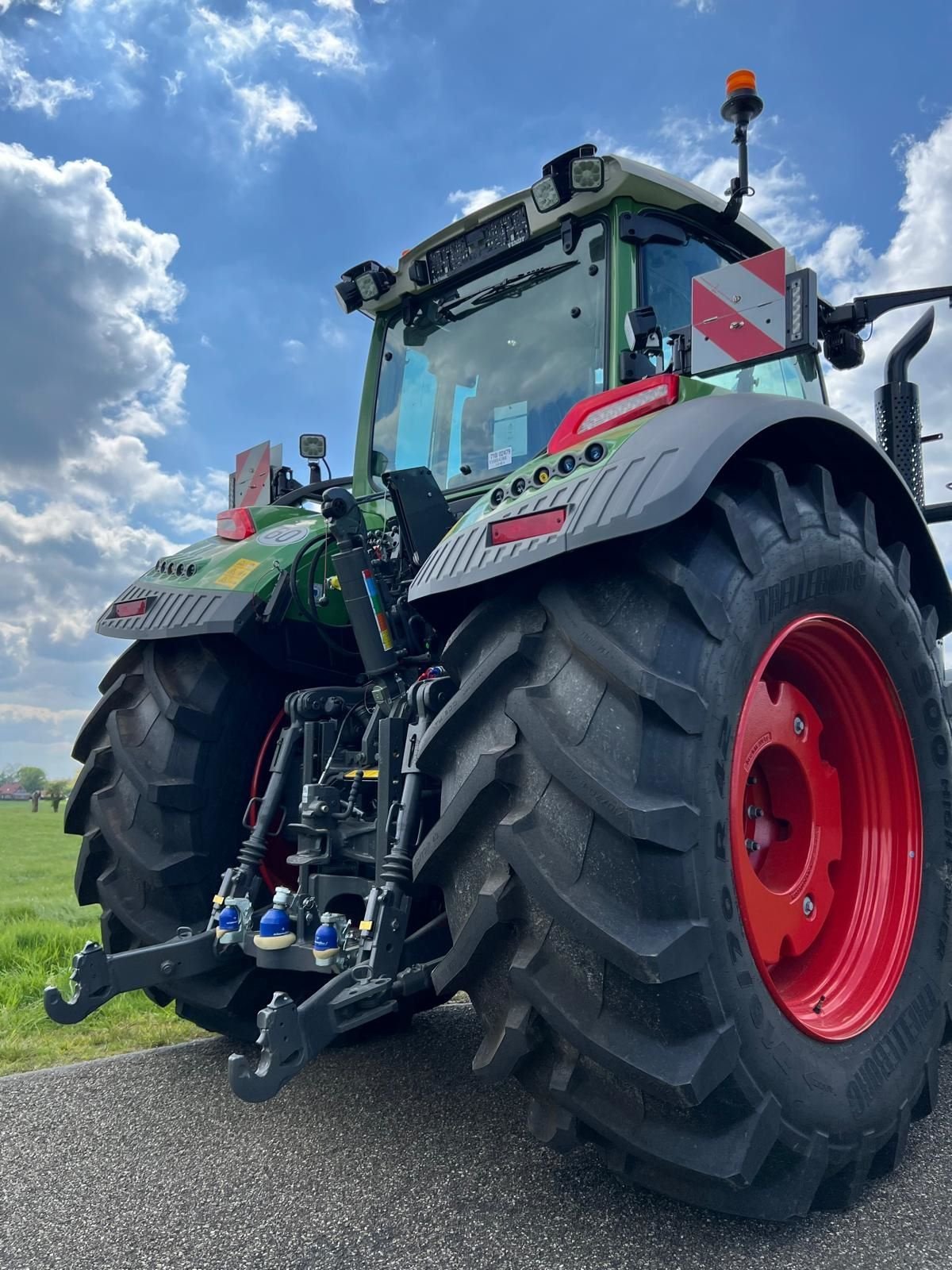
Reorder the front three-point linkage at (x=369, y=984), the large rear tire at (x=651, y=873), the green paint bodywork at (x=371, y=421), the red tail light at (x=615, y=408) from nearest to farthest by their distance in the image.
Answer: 1. the large rear tire at (x=651, y=873)
2. the front three-point linkage at (x=369, y=984)
3. the red tail light at (x=615, y=408)
4. the green paint bodywork at (x=371, y=421)

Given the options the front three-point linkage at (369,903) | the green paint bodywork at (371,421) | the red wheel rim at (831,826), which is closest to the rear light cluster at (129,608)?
the green paint bodywork at (371,421)

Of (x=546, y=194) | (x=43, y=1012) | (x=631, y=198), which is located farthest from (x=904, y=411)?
(x=43, y=1012)

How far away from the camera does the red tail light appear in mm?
2059

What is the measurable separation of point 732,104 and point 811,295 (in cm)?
88

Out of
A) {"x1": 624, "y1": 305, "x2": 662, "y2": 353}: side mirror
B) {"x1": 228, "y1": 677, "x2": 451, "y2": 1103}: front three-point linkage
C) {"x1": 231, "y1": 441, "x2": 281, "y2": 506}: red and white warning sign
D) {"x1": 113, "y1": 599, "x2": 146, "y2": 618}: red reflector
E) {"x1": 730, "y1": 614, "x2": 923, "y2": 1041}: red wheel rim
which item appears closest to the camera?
{"x1": 228, "y1": 677, "x2": 451, "y2": 1103}: front three-point linkage

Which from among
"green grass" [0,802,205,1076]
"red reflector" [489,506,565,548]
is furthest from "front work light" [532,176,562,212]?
"green grass" [0,802,205,1076]

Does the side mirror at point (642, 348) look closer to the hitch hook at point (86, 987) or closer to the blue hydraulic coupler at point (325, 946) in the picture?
the blue hydraulic coupler at point (325, 946)

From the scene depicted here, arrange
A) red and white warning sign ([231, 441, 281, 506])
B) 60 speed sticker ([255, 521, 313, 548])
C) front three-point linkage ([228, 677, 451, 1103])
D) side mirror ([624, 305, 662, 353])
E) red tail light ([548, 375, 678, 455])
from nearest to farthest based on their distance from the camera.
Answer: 1. front three-point linkage ([228, 677, 451, 1103])
2. red tail light ([548, 375, 678, 455])
3. side mirror ([624, 305, 662, 353])
4. 60 speed sticker ([255, 521, 313, 548])
5. red and white warning sign ([231, 441, 281, 506])

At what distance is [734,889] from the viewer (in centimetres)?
174

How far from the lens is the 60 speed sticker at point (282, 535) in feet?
10.0

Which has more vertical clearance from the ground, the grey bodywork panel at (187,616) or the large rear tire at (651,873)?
the grey bodywork panel at (187,616)

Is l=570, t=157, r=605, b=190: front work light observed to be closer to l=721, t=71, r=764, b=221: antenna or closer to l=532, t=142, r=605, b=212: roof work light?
l=532, t=142, r=605, b=212: roof work light

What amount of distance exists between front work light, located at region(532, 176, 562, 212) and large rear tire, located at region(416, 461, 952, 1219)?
117 cm

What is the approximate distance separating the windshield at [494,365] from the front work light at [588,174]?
0.44ft
